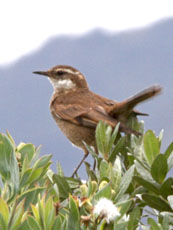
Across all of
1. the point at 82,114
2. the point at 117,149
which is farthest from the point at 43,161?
the point at 82,114

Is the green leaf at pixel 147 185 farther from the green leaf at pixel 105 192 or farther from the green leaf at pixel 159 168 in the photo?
the green leaf at pixel 105 192

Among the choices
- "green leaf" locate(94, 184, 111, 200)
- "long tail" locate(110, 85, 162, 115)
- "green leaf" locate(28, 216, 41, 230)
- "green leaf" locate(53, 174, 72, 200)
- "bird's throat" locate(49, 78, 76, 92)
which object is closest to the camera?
"green leaf" locate(28, 216, 41, 230)

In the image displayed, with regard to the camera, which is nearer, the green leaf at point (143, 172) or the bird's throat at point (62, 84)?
the green leaf at point (143, 172)

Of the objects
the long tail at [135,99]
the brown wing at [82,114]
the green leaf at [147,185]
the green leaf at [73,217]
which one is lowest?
the brown wing at [82,114]

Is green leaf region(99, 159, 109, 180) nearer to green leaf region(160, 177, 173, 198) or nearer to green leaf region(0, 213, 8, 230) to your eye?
green leaf region(160, 177, 173, 198)

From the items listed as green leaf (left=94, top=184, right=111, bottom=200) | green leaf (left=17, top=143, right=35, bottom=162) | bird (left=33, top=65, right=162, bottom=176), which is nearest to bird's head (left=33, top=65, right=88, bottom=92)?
bird (left=33, top=65, right=162, bottom=176)

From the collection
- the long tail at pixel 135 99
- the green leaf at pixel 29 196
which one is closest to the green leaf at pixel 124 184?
the green leaf at pixel 29 196

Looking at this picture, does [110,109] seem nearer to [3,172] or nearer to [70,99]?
[70,99]
